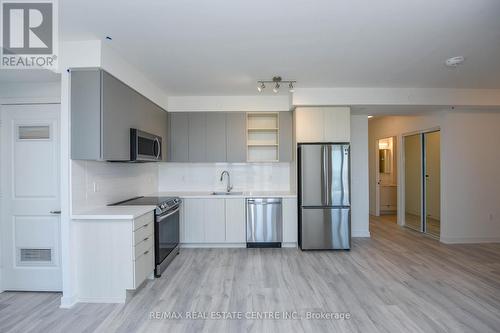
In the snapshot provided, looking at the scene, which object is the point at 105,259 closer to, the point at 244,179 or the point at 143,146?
the point at 143,146

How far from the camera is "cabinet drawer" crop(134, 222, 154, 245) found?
2.61 meters

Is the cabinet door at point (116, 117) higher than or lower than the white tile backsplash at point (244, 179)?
higher

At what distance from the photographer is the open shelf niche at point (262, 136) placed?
4.79 metres

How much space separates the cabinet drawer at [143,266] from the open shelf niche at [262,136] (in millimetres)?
2465

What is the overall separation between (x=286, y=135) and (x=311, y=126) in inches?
21.3

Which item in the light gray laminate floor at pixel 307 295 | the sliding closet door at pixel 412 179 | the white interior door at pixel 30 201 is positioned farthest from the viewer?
the sliding closet door at pixel 412 179

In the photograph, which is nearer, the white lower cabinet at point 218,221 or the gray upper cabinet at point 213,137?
the white lower cabinet at point 218,221

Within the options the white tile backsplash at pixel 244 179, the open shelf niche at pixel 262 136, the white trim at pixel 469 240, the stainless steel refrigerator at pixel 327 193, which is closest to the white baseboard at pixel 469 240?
the white trim at pixel 469 240

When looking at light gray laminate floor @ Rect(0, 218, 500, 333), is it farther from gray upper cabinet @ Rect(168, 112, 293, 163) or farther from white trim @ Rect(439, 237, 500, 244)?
gray upper cabinet @ Rect(168, 112, 293, 163)

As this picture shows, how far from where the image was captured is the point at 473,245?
14.2 ft

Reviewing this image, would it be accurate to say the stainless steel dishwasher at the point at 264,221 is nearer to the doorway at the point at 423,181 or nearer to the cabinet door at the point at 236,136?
the cabinet door at the point at 236,136

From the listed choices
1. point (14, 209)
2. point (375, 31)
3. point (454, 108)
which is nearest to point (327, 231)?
point (375, 31)

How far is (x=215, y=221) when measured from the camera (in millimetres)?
4180

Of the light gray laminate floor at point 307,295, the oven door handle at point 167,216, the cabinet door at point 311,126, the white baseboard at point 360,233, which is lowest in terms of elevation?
the light gray laminate floor at point 307,295
